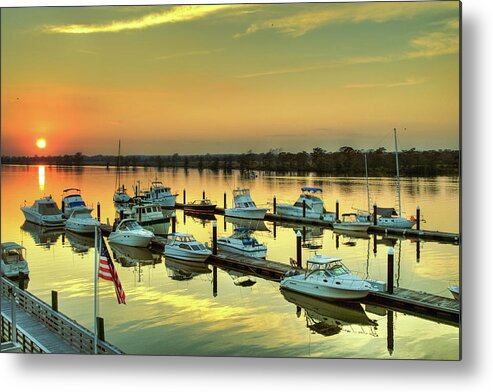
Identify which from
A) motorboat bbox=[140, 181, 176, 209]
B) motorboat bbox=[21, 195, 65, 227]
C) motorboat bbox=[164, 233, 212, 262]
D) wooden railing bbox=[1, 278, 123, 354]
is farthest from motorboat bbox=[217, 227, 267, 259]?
motorboat bbox=[140, 181, 176, 209]

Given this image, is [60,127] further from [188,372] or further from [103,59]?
[188,372]

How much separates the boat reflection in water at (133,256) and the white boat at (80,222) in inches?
108

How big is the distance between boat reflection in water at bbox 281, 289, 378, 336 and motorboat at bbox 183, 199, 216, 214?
1704 cm

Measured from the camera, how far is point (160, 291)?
40.2ft

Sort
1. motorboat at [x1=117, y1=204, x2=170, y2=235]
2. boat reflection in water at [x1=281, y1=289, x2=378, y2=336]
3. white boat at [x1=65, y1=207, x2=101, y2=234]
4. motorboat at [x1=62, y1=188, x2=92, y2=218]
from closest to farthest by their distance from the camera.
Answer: boat reflection in water at [x1=281, y1=289, x2=378, y2=336] → white boat at [x1=65, y1=207, x2=101, y2=234] → motorboat at [x1=117, y1=204, x2=170, y2=235] → motorboat at [x1=62, y1=188, x2=92, y2=218]

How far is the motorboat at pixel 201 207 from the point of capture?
Answer: 28688 millimetres


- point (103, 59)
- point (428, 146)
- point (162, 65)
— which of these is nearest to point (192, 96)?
point (162, 65)

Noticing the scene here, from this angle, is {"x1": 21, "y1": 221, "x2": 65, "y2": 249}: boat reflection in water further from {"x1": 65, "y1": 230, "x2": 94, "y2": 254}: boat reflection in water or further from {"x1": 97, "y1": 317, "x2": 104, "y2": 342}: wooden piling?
{"x1": 97, "y1": 317, "x2": 104, "y2": 342}: wooden piling

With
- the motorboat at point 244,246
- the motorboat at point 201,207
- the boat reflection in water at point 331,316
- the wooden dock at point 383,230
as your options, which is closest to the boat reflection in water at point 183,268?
the motorboat at point 244,246

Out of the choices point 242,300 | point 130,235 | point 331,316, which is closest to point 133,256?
point 130,235

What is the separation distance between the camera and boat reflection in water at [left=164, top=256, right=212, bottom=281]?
14.2 meters

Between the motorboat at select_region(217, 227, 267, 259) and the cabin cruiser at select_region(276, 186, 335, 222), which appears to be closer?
the motorboat at select_region(217, 227, 267, 259)

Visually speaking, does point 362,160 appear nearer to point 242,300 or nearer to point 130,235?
point 242,300

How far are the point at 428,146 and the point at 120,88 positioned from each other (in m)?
5.33
